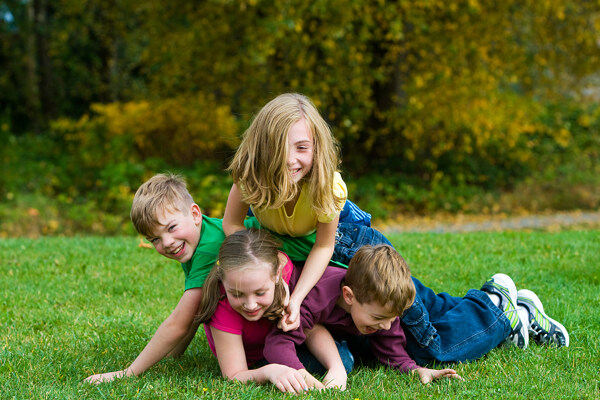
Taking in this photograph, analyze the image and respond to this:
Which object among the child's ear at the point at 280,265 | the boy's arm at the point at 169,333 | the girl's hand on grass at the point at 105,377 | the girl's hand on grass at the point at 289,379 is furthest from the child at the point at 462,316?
the girl's hand on grass at the point at 105,377

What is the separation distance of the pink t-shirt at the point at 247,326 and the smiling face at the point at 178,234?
1.05 ft

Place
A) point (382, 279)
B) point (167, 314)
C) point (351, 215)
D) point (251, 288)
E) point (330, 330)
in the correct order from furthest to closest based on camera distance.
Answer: point (167, 314)
point (351, 215)
point (330, 330)
point (382, 279)
point (251, 288)

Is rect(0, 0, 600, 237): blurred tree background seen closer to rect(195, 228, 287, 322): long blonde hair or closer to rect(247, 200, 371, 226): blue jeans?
rect(247, 200, 371, 226): blue jeans

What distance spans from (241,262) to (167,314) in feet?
6.27

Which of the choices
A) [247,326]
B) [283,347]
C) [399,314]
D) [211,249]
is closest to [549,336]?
[399,314]

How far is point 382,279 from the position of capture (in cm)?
325

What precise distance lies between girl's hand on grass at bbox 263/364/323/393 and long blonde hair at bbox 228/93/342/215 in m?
0.78

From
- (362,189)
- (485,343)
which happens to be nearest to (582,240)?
(485,343)

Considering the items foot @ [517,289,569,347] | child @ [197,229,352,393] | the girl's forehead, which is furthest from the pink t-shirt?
foot @ [517,289,569,347]

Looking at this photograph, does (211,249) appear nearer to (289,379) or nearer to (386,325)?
(289,379)

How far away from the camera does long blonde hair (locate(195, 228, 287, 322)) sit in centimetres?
317

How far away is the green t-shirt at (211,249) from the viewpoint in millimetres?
3461

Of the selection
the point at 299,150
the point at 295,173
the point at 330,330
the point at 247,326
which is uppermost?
the point at 299,150

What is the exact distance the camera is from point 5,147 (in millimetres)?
15062
